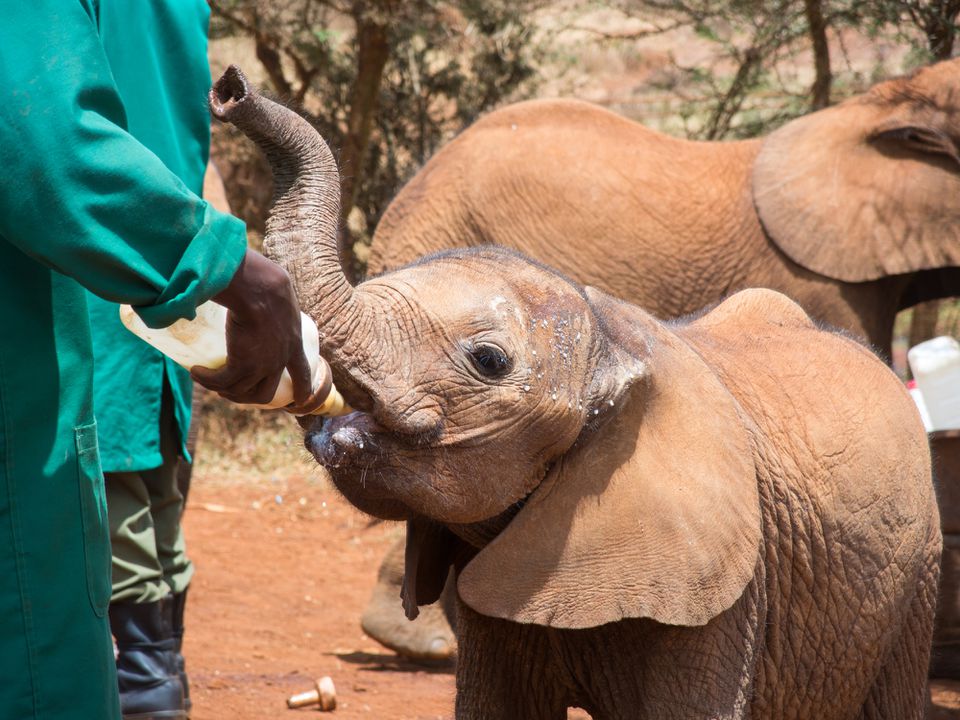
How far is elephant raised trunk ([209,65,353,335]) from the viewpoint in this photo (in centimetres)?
225

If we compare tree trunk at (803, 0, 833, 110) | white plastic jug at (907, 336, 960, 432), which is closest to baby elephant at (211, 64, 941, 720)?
white plastic jug at (907, 336, 960, 432)

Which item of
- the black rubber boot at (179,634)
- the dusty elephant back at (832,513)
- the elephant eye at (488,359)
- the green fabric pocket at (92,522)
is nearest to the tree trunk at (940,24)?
the dusty elephant back at (832,513)

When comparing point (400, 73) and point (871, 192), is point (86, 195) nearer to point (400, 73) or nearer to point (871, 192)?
point (871, 192)

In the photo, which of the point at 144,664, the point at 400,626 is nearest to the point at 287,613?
the point at 400,626

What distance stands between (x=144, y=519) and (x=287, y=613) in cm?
269

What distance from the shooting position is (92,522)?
1.92m

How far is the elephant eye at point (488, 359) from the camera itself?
241 centimetres

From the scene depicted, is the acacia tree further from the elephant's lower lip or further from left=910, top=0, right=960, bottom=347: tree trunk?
the elephant's lower lip

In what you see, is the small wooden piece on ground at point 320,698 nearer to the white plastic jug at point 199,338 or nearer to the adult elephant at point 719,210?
the adult elephant at point 719,210

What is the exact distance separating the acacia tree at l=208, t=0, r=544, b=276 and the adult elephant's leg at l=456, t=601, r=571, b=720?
254 inches

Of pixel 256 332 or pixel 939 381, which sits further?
pixel 939 381

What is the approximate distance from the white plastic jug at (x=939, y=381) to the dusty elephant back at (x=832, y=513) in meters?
1.30

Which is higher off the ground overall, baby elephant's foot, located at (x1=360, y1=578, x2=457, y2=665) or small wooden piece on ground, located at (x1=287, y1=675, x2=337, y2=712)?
small wooden piece on ground, located at (x1=287, y1=675, x2=337, y2=712)

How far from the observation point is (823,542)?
2953 mm
